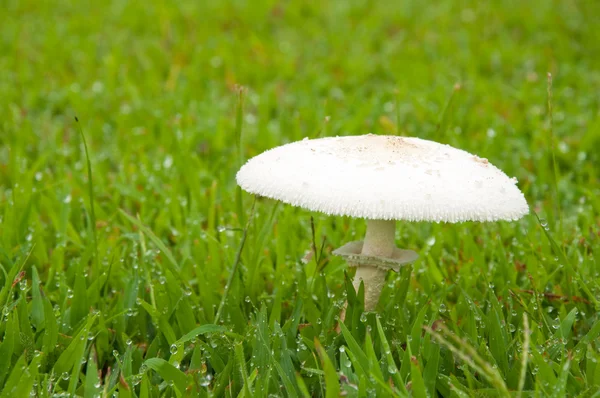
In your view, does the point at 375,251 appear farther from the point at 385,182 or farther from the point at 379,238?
the point at 385,182

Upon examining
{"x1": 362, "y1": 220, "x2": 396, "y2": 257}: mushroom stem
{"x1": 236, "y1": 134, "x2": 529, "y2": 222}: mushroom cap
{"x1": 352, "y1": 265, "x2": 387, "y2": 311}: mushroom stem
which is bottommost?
{"x1": 352, "y1": 265, "x2": 387, "y2": 311}: mushroom stem

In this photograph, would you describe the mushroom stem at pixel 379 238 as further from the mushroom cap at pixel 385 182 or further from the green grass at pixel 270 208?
the mushroom cap at pixel 385 182

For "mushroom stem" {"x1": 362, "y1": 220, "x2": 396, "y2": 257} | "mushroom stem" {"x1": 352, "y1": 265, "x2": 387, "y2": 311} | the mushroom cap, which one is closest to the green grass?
"mushroom stem" {"x1": 352, "y1": 265, "x2": 387, "y2": 311}

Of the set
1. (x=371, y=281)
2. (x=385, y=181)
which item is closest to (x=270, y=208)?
(x=371, y=281)

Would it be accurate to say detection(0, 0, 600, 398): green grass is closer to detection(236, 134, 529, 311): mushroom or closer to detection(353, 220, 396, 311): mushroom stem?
detection(353, 220, 396, 311): mushroom stem

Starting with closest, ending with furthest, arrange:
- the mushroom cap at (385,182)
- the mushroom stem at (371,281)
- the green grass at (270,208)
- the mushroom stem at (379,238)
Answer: the mushroom cap at (385,182)
the green grass at (270,208)
the mushroom stem at (379,238)
the mushroom stem at (371,281)

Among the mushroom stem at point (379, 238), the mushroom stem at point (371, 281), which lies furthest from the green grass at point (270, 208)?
the mushroom stem at point (379, 238)
